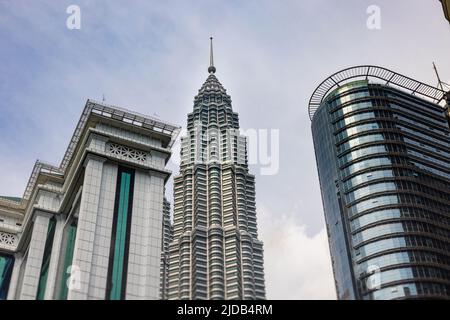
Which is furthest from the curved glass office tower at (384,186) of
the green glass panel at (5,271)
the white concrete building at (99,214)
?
the green glass panel at (5,271)

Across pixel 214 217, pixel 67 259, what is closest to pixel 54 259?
pixel 67 259

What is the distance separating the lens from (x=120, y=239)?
6694cm

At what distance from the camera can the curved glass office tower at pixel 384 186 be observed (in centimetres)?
9225

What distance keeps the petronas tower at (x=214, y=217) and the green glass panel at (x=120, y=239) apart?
272 ft

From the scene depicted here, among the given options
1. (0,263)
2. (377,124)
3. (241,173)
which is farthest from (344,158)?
(241,173)

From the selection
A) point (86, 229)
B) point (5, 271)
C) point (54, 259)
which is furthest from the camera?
point (5, 271)

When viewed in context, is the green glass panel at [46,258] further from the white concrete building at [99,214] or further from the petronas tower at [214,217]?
the petronas tower at [214,217]

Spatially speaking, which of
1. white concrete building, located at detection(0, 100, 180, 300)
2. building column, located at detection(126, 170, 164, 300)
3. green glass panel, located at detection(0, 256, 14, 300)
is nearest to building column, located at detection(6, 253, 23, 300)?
white concrete building, located at detection(0, 100, 180, 300)

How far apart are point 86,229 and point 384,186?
5360 cm

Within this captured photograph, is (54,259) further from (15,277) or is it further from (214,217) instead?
(214,217)

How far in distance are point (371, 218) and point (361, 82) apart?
28.7 m

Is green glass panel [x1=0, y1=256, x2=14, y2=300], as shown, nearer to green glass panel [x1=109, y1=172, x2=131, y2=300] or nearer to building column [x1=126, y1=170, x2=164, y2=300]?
green glass panel [x1=109, y1=172, x2=131, y2=300]

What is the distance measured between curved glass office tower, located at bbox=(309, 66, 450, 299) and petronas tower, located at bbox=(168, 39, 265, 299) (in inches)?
2130
